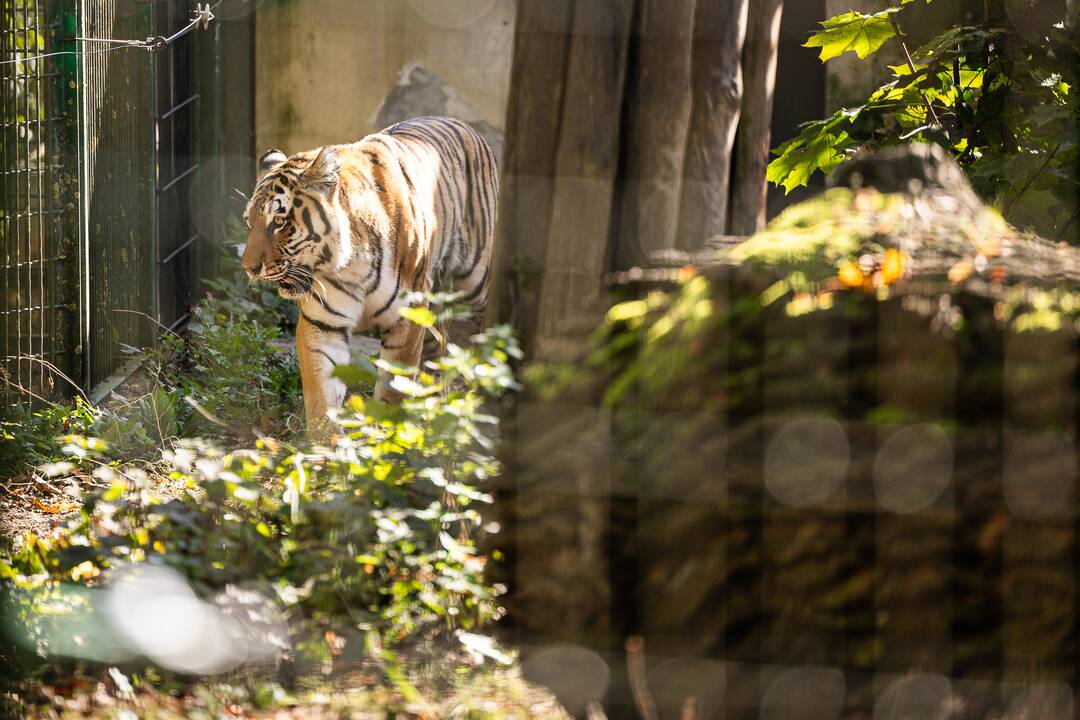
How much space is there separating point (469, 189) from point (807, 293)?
2962 millimetres

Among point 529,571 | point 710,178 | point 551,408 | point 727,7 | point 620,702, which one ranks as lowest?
point 620,702

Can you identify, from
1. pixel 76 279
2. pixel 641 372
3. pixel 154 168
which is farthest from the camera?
pixel 154 168

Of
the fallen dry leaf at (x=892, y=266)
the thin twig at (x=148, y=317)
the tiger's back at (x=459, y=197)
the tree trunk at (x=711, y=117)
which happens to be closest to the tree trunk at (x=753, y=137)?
the tree trunk at (x=711, y=117)

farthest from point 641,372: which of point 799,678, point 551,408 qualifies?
point 799,678

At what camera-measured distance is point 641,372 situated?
1.58m

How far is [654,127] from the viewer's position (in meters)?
2.01

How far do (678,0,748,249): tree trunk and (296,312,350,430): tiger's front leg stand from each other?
152 centimetres

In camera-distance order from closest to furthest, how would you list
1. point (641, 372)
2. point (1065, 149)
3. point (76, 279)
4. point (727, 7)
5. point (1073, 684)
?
point (1073, 684), point (641, 372), point (727, 7), point (1065, 149), point (76, 279)

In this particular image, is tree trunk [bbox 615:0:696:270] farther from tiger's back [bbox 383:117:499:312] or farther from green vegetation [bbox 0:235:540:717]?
tiger's back [bbox 383:117:499:312]

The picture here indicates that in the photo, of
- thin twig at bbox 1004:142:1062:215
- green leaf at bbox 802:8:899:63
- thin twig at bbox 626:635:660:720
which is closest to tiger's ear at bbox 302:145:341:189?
green leaf at bbox 802:8:899:63

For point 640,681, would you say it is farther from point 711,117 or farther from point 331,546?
point 711,117

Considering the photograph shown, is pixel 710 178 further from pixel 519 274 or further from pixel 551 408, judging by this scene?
pixel 551 408

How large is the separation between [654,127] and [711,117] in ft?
0.37

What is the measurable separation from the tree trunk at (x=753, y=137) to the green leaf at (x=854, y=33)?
2.77ft
